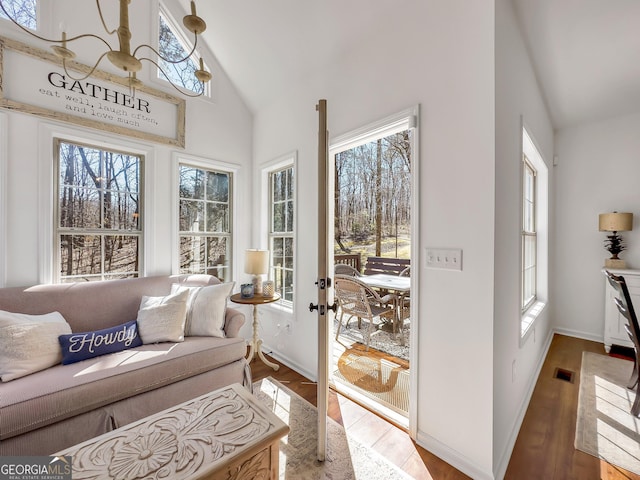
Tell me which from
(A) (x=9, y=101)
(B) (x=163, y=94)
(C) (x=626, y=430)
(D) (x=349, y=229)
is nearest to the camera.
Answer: (C) (x=626, y=430)

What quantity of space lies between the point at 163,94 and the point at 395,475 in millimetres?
3626

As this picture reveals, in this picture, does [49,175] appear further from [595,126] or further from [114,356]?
[595,126]

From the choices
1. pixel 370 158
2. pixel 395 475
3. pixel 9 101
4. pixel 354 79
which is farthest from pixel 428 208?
pixel 370 158

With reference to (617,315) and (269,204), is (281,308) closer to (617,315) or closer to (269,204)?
(269,204)

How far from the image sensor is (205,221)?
10.3 feet

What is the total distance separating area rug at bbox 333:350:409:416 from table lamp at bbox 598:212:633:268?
9.44 ft

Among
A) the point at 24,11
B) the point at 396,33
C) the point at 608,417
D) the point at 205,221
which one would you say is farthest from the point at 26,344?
the point at 608,417

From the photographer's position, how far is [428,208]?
5.59 ft

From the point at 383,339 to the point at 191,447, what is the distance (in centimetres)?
285

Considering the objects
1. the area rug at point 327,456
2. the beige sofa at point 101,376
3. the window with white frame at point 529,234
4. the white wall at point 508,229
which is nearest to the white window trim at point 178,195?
the beige sofa at point 101,376

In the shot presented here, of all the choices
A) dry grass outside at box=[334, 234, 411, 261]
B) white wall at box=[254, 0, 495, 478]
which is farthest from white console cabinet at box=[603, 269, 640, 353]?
dry grass outside at box=[334, 234, 411, 261]

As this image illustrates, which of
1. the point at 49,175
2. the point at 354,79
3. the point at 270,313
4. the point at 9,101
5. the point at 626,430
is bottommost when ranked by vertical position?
the point at 626,430

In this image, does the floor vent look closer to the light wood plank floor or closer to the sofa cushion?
the light wood plank floor

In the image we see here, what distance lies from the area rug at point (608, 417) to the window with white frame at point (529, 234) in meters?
0.79
